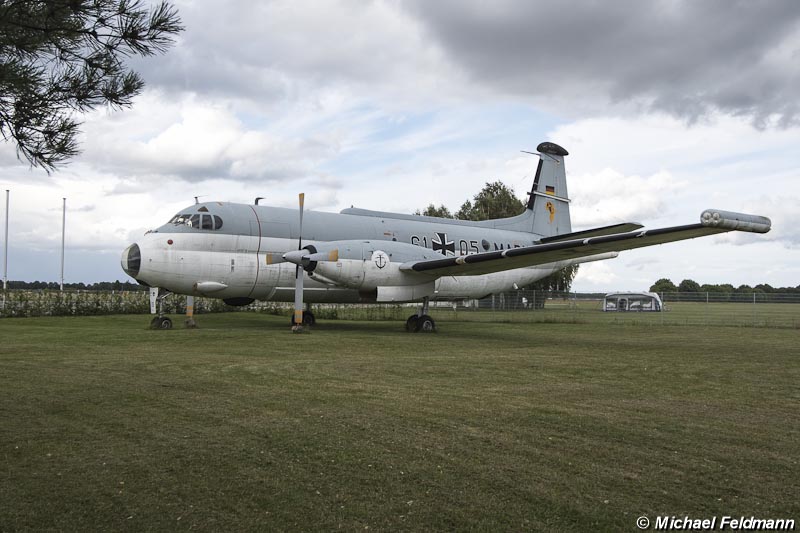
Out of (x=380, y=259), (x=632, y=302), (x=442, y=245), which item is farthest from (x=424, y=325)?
(x=632, y=302)

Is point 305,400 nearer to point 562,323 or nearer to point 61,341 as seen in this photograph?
point 61,341

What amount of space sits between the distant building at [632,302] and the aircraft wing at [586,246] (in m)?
23.2

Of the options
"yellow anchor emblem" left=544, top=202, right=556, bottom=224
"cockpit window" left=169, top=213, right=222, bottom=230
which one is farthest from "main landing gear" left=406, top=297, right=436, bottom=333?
"yellow anchor emblem" left=544, top=202, right=556, bottom=224

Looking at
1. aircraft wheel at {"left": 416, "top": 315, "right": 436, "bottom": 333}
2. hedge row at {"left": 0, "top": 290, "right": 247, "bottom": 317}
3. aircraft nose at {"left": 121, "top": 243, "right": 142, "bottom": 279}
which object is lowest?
aircraft wheel at {"left": 416, "top": 315, "right": 436, "bottom": 333}

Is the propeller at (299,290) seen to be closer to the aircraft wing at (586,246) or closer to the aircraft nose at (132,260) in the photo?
the aircraft wing at (586,246)

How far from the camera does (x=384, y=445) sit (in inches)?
233

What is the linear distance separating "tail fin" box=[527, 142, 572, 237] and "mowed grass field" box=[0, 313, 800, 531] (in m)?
16.9

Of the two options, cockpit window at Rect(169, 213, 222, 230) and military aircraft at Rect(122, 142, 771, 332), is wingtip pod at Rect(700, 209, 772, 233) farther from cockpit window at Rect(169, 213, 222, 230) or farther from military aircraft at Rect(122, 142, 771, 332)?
cockpit window at Rect(169, 213, 222, 230)

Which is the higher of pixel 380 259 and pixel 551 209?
pixel 551 209

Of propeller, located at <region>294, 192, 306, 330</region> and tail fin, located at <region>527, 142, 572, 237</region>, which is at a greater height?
tail fin, located at <region>527, 142, 572, 237</region>

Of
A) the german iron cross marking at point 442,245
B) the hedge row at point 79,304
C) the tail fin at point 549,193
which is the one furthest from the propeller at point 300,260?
the hedge row at point 79,304

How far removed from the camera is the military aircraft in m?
18.1

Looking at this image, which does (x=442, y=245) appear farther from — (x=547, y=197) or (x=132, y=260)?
(x=132, y=260)

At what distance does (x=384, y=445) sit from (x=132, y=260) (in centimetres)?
1418
